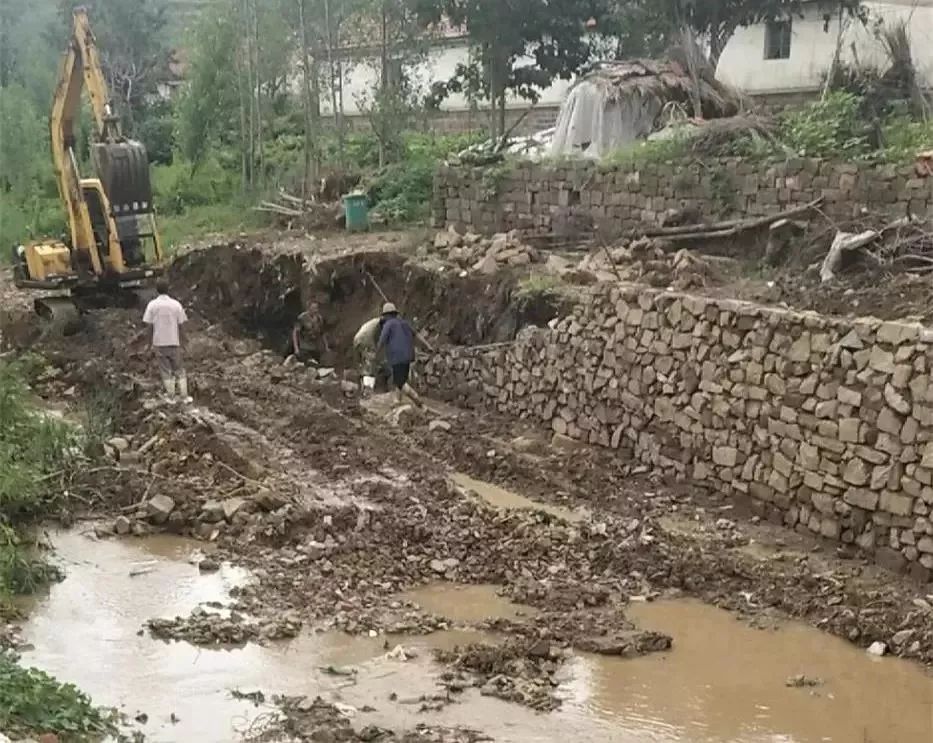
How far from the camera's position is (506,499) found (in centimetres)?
1192

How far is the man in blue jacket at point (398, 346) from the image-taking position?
1507 centimetres

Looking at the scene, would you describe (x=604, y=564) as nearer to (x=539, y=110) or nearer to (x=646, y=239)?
(x=646, y=239)

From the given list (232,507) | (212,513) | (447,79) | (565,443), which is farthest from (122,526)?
(447,79)

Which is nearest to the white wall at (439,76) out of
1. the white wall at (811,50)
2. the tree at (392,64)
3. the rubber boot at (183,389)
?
the tree at (392,64)

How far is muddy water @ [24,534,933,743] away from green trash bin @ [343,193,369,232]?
43.9ft

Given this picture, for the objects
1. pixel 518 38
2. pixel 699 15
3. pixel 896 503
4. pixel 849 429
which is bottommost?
pixel 896 503

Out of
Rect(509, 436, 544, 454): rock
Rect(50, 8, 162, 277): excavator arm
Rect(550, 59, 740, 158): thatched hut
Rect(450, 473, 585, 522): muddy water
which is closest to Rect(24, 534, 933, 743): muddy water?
Rect(450, 473, 585, 522): muddy water

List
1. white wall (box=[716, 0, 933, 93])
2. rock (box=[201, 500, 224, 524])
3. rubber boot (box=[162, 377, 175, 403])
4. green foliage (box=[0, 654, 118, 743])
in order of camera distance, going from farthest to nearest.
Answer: white wall (box=[716, 0, 933, 93]) < rubber boot (box=[162, 377, 175, 403]) < rock (box=[201, 500, 224, 524]) < green foliage (box=[0, 654, 118, 743])

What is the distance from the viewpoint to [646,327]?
12797 mm

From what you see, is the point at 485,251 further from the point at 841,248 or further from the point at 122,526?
the point at 122,526

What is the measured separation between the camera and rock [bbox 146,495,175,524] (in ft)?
35.1

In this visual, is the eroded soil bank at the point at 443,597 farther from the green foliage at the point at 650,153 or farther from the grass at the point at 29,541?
the green foliage at the point at 650,153

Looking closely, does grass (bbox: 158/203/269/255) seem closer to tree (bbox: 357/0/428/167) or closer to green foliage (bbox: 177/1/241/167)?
green foliage (bbox: 177/1/241/167)

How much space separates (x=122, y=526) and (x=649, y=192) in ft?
31.3
